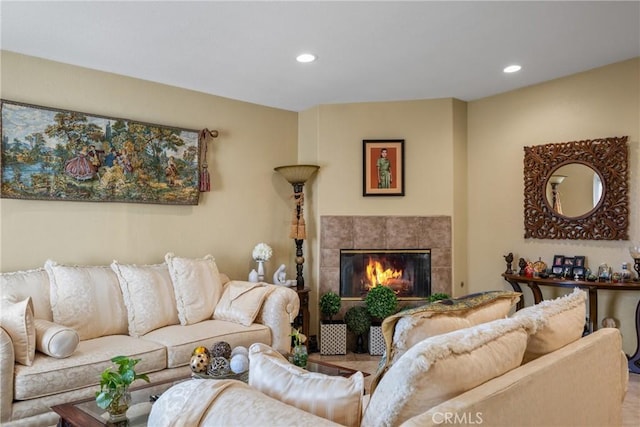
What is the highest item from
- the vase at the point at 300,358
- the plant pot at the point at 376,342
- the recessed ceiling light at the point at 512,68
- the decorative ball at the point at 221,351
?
the recessed ceiling light at the point at 512,68

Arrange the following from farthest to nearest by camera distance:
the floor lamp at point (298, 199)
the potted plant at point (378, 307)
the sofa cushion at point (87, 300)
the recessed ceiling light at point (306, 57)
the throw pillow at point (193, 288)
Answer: the floor lamp at point (298, 199) → the potted plant at point (378, 307) → the throw pillow at point (193, 288) → the recessed ceiling light at point (306, 57) → the sofa cushion at point (87, 300)

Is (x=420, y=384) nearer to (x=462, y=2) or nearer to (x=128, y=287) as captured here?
(x=462, y=2)

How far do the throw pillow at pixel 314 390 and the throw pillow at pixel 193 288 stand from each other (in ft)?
7.91

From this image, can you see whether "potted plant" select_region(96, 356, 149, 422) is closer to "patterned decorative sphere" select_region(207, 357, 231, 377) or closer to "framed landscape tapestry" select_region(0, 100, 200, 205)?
"patterned decorative sphere" select_region(207, 357, 231, 377)

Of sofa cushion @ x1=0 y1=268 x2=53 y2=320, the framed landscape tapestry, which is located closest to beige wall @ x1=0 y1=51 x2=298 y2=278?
the framed landscape tapestry

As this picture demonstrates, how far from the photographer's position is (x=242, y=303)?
3812 millimetres

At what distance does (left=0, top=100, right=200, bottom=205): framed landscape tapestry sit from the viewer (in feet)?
11.5

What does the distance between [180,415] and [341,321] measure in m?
3.74

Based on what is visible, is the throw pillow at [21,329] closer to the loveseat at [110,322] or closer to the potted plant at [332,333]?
the loveseat at [110,322]

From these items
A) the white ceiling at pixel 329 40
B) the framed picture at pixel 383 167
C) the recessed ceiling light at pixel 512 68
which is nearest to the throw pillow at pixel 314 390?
the white ceiling at pixel 329 40

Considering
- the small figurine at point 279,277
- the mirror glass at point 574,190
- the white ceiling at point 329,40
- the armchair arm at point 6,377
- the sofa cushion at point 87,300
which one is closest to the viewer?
the armchair arm at point 6,377

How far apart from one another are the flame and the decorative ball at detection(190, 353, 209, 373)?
2.61 m

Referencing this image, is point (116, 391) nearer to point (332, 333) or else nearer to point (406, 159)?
point (332, 333)

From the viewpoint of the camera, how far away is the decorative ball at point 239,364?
2.61m
